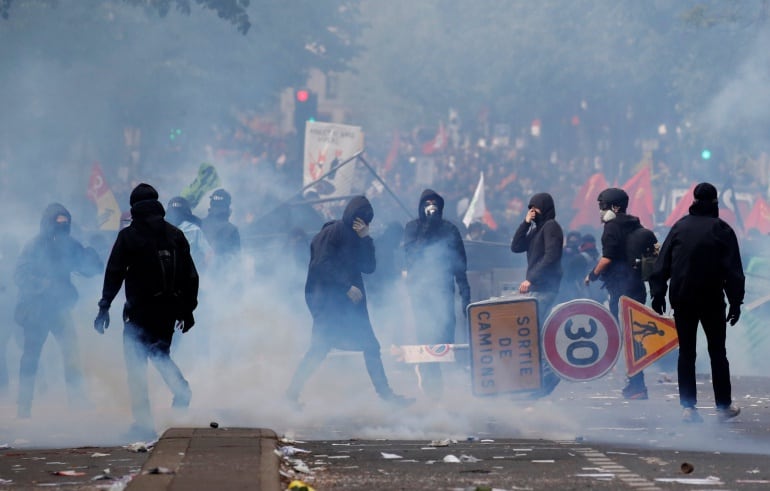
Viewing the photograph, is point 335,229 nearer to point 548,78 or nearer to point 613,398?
point 613,398

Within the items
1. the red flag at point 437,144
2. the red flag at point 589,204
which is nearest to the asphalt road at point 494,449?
the red flag at point 589,204

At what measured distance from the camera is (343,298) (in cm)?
1303

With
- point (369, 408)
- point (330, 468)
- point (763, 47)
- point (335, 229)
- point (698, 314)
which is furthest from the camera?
point (763, 47)

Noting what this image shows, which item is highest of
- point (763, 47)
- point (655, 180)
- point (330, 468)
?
point (763, 47)

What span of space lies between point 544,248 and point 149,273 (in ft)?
11.7

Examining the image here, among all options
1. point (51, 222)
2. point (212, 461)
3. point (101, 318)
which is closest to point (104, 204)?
point (51, 222)

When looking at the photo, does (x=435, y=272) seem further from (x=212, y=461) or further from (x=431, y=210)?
(x=212, y=461)

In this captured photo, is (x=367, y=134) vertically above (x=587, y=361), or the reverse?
Answer: (x=367, y=134)

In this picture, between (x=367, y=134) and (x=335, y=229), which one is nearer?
(x=335, y=229)

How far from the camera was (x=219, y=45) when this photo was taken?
154 ft

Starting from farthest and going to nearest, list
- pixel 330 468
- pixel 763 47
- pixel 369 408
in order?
1. pixel 763 47
2. pixel 369 408
3. pixel 330 468

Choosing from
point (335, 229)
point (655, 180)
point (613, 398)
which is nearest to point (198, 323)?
point (335, 229)

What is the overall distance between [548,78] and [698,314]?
4829 cm

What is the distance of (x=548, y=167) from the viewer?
5850cm
